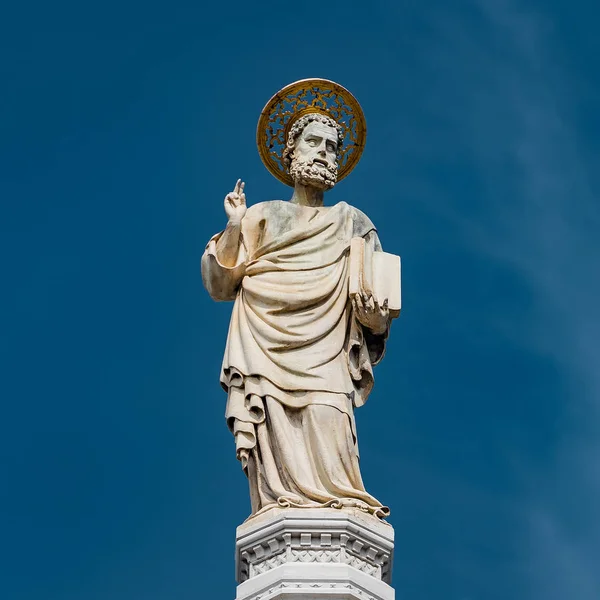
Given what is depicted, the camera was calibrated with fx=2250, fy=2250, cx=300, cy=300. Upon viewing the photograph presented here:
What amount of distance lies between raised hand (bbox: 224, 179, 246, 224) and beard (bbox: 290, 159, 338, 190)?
0.89 m

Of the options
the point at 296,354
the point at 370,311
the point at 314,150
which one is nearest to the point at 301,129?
the point at 314,150

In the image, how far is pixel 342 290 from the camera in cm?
2223

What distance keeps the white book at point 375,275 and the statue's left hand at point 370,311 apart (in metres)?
0.05

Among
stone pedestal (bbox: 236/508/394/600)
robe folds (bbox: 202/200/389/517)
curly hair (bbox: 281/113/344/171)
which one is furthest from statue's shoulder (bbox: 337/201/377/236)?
stone pedestal (bbox: 236/508/394/600)

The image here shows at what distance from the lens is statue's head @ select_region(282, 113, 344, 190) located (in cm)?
2289

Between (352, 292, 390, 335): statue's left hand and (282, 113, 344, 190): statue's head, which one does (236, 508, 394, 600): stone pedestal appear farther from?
(282, 113, 344, 190): statue's head

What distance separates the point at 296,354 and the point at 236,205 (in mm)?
1625

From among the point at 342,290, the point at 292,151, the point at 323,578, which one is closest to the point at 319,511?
the point at 323,578

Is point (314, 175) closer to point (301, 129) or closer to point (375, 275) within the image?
point (301, 129)

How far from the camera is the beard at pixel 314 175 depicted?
22.8 metres

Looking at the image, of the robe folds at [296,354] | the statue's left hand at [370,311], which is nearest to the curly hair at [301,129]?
the robe folds at [296,354]

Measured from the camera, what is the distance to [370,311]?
21.9 metres

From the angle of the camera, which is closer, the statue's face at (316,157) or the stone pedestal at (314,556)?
the stone pedestal at (314,556)

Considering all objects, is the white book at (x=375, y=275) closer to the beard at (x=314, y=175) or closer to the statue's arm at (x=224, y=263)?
the beard at (x=314, y=175)
